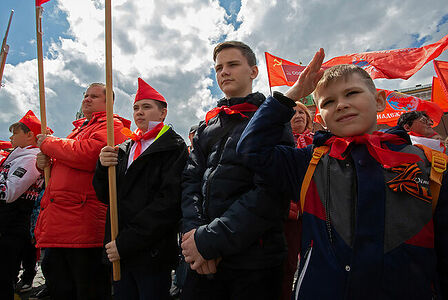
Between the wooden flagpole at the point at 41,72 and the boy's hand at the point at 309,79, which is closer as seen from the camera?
the boy's hand at the point at 309,79

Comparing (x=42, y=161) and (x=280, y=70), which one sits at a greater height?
(x=280, y=70)

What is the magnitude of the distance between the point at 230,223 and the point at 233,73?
1201 millimetres

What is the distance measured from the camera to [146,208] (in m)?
2.04

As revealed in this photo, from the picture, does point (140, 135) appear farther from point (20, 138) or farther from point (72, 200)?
point (20, 138)

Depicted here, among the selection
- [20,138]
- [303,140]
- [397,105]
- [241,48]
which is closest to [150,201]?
[241,48]

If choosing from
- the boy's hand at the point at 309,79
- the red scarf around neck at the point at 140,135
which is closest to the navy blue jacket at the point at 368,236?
the boy's hand at the point at 309,79

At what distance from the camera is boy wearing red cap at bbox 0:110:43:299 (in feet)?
9.88

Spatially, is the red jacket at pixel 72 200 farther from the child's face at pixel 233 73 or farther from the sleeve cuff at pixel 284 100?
the sleeve cuff at pixel 284 100

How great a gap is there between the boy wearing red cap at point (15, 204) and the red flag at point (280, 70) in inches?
221

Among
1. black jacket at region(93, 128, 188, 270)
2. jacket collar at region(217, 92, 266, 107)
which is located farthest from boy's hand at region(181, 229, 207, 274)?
jacket collar at region(217, 92, 266, 107)

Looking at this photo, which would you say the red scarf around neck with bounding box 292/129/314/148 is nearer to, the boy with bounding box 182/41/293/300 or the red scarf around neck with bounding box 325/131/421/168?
the boy with bounding box 182/41/293/300

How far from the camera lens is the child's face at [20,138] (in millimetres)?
3662

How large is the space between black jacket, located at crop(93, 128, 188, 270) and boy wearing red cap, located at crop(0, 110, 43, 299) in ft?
5.27

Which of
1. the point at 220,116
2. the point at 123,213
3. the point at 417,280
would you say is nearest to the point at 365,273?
the point at 417,280
